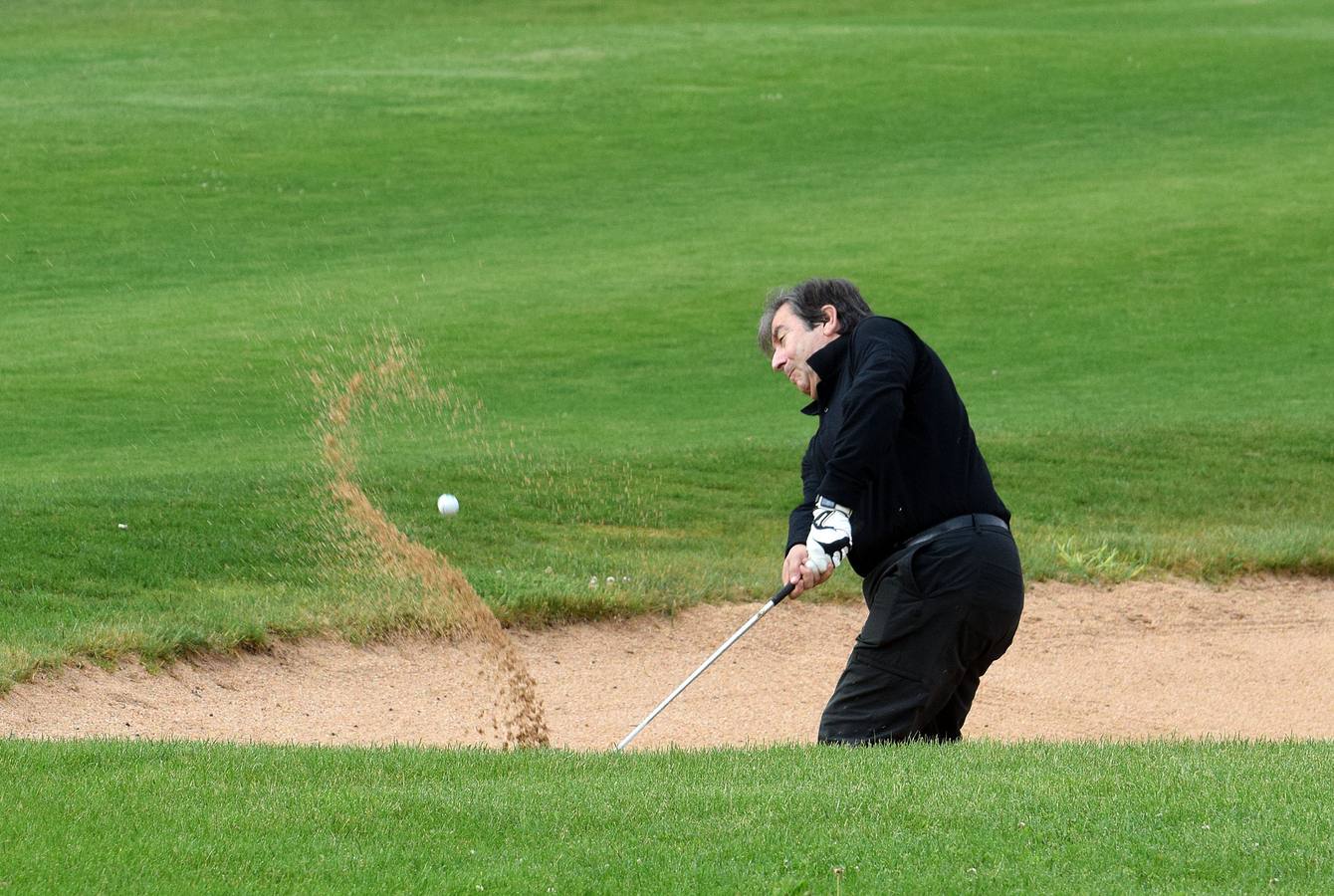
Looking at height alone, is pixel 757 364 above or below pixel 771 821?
below

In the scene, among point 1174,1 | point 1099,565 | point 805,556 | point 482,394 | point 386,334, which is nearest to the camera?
point 805,556

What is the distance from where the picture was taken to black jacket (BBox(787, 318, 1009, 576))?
5969mm

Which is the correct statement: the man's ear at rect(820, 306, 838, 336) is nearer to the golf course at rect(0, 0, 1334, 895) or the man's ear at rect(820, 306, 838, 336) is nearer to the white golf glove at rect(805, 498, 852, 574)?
the white golf glove at rect(805, 498, 852, 574)

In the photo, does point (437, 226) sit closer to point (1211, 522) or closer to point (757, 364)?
point (757, 364)

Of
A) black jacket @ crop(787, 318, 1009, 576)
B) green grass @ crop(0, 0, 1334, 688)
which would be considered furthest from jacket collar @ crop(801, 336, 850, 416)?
green grass @ crop(0, 0, 1334, 688)

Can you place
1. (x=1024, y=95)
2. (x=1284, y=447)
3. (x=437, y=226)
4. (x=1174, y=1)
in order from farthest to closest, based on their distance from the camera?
1. (x=1174, y=1)
2. (x=1024, y=95)
3. (x=437, y=226)
4. (x=1284, y=447)

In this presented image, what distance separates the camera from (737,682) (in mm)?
9531

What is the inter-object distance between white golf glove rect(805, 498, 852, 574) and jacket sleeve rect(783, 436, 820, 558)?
14cm

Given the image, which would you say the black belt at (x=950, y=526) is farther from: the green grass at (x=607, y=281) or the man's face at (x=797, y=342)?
the green grass at (x=607, y=281)

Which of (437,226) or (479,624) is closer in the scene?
(479,624)

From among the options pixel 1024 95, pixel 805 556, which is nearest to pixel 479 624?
pixel 805 556

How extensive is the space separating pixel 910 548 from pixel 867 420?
0.58m

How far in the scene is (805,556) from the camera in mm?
6078

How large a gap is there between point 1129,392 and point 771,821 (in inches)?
510
